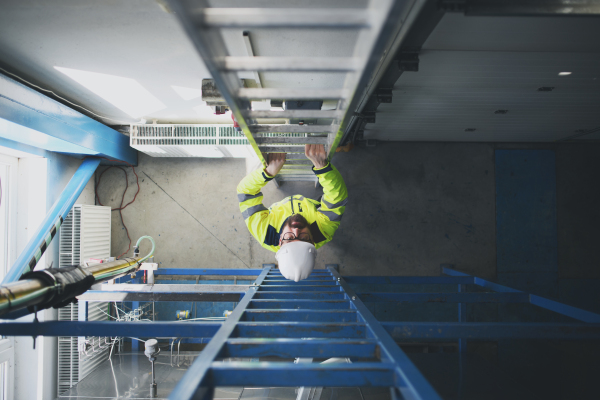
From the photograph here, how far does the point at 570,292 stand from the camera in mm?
4293

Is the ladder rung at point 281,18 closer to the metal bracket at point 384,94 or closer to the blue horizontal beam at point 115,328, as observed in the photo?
the blue horizontal beam at point 115,328

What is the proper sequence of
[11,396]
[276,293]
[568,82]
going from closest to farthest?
1. [276,293]
2. [568,82]
3. [11,396]

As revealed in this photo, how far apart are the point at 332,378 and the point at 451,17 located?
190cm

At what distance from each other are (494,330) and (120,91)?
348cm

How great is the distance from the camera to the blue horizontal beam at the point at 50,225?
9.91 ft

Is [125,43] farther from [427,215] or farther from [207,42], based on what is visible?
[427,215]

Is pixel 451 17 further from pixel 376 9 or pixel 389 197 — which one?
pixel 389 197

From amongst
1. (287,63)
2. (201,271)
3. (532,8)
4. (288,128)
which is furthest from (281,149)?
(201,271)

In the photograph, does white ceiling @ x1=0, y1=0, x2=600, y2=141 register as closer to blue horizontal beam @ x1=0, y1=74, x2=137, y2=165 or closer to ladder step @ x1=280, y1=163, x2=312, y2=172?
blue horizontal beam @ x1=0, y1=74, x2=137, y2=165

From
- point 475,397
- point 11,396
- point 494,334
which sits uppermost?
point 494,334

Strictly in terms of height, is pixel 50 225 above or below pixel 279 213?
below

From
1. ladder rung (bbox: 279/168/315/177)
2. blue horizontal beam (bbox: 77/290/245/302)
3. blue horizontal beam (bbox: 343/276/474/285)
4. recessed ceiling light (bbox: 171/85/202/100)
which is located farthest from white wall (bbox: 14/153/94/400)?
blue horizontal beam (bbox: 343/276/474/285)

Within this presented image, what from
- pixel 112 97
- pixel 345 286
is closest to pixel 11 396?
pixel 112 97

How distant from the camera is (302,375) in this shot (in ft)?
3.51
